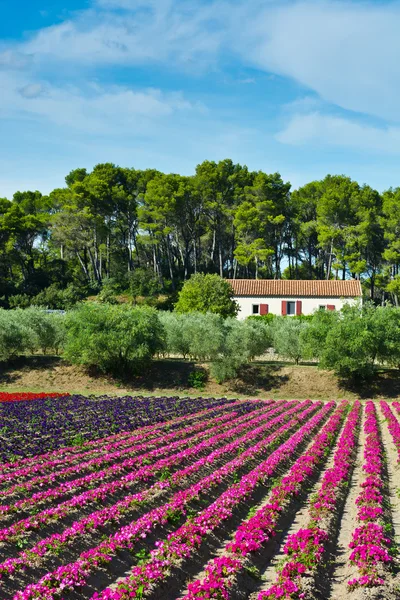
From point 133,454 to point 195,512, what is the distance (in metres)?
5.12

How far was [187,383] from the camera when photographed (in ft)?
121

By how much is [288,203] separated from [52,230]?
3097 cm

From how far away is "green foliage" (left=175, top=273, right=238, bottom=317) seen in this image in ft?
173

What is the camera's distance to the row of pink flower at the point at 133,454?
13.5 m

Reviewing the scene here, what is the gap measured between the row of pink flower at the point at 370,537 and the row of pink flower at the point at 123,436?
823 centimetres

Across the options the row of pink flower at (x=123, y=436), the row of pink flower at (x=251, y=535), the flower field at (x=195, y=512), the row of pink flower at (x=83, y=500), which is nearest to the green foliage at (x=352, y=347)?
the row of pink flower at (x=123, y=436)

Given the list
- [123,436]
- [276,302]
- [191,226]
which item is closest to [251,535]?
[123,436]

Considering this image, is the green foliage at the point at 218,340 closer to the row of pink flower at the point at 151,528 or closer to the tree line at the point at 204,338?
the tree line at the point at 204,338

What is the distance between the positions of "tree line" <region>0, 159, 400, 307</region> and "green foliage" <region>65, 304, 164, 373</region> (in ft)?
78.1

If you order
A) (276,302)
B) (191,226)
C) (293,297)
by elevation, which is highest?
(191,226)

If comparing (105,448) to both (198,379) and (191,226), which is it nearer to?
(198,379)

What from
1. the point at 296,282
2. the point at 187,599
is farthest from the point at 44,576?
the point at 296,282

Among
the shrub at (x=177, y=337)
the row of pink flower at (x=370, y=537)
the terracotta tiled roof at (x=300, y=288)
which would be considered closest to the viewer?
the row of pink flower at (x=370, y=537)

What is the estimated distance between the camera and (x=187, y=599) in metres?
7.68
